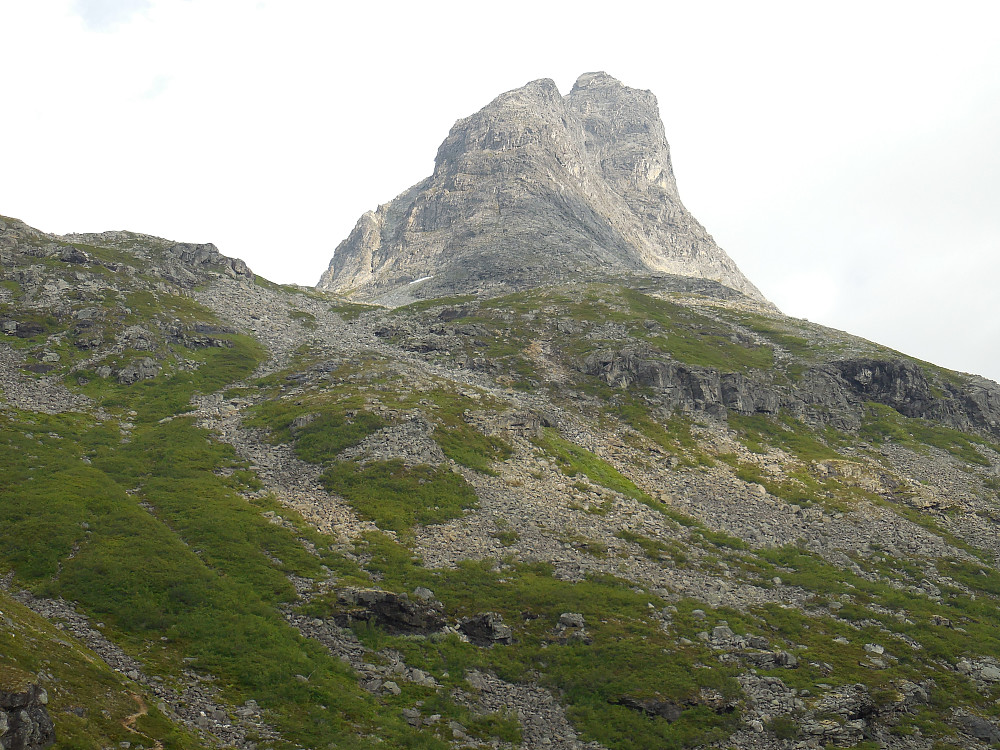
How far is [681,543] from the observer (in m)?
57.0

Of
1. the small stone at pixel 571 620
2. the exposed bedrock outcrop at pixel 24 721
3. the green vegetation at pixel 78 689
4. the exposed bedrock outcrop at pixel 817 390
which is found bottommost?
the green vegetation at pixel 78 689

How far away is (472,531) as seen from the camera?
→ 5359 cm

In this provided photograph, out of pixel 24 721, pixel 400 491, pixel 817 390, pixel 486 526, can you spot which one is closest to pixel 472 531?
pixel 486 526

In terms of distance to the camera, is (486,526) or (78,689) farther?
(486,526)

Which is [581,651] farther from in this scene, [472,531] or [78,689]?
[78,689]

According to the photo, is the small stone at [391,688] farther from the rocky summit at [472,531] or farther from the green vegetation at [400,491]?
the green vegetation at [400,491]

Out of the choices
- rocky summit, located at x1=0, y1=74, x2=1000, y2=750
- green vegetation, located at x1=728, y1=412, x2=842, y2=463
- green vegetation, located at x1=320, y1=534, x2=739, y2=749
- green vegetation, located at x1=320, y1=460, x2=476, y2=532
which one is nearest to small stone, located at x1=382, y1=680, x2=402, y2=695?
rocky summit, located at x1=0, y1=74, x2=1000, y2=750

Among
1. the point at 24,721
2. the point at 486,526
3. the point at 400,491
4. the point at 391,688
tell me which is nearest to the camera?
the point at 24,721

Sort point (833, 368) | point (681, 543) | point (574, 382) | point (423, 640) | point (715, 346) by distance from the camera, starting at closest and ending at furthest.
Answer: point (423, 640)
point (681, 543)
point (574, 382)
point (833, 368)
point (715, 346)

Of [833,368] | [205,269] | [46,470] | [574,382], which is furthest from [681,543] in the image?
[205,269]

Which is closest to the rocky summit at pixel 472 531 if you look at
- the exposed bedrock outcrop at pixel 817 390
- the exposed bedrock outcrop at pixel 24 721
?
the exposed bedrock outcrop at pixel 24 721

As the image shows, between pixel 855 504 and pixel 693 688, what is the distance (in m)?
43.4

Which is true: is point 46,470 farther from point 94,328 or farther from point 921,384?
point 921,384

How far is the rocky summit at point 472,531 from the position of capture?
32.1m
